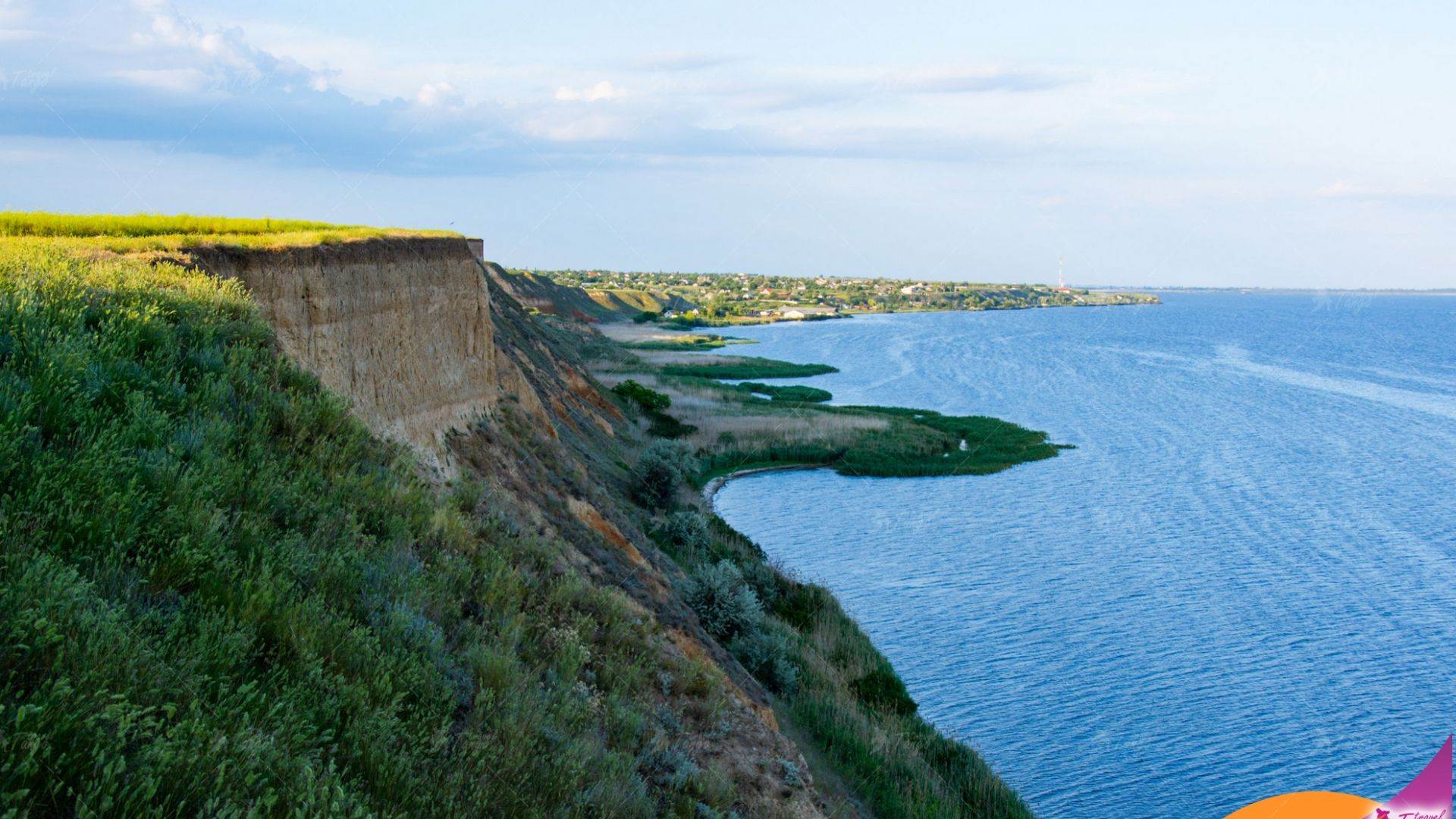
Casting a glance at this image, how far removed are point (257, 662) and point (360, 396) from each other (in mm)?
9880

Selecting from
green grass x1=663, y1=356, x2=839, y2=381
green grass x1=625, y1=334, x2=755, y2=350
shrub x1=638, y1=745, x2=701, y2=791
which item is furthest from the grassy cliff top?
green grass x1=625, y1=334, x2=755, y2=350

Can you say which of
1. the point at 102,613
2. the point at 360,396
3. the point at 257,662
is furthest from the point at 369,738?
the point at 360,396

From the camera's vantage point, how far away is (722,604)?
816 inches

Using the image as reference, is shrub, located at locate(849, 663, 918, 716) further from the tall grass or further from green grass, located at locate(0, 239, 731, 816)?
the tall grass

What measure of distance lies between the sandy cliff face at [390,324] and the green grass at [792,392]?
149ft

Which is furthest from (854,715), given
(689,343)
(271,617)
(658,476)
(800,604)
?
(689,343)

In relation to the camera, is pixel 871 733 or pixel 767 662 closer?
pixel 871 733

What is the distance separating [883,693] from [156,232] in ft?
51.7

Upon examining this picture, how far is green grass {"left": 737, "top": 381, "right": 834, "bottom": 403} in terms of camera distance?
224 ft

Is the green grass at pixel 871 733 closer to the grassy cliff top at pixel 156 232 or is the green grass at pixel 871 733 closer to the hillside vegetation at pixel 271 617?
the hillside vegetation at pixel 271 617

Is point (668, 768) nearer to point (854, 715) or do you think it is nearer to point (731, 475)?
point (854, 715)

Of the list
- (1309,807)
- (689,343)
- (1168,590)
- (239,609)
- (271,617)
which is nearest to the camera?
(239,609)

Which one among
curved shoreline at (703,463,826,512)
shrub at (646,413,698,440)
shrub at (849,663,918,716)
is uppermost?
shrub at (646,413,698,440)

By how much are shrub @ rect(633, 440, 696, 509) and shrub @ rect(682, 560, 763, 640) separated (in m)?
12.7
